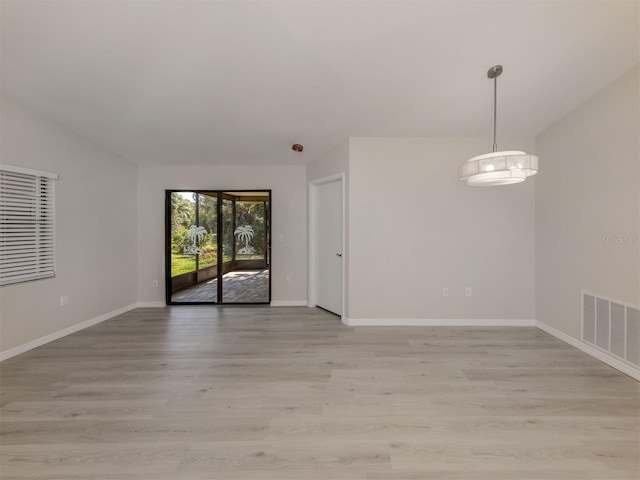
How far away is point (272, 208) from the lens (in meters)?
4.93

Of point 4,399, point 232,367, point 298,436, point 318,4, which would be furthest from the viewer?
point 232,367

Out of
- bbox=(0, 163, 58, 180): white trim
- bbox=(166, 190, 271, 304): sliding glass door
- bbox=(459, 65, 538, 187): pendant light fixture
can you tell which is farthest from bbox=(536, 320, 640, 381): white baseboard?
bbox=(0, 163, 58, 180): white trim

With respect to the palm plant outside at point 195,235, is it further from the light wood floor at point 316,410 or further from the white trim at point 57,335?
the light wood floor at point 316,410

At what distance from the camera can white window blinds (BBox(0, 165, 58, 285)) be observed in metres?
2.90

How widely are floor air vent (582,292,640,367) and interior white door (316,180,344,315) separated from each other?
2.85 m

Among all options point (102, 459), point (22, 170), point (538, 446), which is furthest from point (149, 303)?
point (538, 446)

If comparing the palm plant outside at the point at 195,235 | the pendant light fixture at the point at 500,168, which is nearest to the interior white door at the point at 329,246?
the palm plant outside at the point at 195,235

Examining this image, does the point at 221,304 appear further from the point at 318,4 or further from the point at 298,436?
the point at 318,4

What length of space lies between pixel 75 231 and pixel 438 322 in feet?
16.2

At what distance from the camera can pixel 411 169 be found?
12.7ft

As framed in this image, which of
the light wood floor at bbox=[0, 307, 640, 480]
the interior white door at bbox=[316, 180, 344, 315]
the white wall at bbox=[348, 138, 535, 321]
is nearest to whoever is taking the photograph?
the light wood floor at bbox=[0, 307, 640, 480]

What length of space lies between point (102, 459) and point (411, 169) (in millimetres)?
4028

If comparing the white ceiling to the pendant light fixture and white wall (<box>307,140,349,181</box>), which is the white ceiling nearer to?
white wall (<box>307,140,349,181</box>)

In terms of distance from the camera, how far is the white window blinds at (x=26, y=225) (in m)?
2.90
